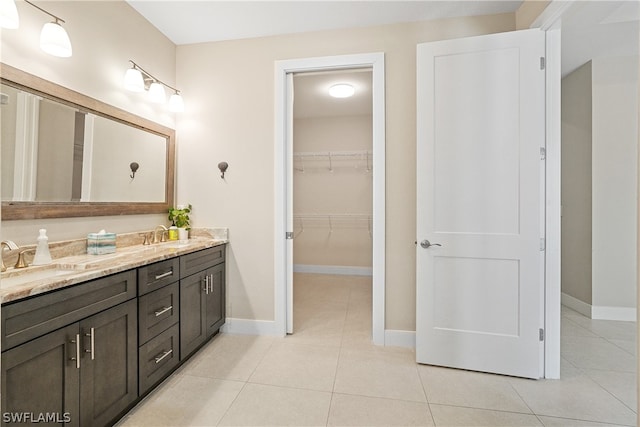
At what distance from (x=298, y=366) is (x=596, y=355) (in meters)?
2.30

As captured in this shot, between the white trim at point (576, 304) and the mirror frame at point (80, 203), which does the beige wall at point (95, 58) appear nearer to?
the mirror frame at point (80, 203)

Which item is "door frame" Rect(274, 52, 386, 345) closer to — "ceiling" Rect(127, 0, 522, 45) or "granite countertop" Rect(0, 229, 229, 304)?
"ceiling" Rect(127, 0, 522, 45)

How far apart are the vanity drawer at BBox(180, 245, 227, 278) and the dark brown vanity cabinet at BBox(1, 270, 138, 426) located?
1.54 feet

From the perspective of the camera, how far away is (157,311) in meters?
1.81

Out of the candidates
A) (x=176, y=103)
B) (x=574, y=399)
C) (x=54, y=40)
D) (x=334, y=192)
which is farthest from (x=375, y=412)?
(x=334, y=192)

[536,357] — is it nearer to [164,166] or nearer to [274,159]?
[274,159]

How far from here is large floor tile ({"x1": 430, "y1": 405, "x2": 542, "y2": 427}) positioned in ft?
5.04

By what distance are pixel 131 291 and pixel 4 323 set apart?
589 millimetres

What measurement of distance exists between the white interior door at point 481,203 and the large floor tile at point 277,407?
89cm

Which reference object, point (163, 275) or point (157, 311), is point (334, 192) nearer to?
point (163, 275)

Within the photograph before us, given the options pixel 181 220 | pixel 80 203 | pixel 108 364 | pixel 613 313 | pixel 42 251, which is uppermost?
pixel 80 203

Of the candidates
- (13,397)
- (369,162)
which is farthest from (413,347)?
(369,162)

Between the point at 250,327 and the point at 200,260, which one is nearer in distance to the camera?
the point at 200,260

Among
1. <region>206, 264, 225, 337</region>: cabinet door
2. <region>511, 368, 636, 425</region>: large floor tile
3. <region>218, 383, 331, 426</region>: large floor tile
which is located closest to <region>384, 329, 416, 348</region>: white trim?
<region>511, 368, 636, 425</region>: large floor tile
